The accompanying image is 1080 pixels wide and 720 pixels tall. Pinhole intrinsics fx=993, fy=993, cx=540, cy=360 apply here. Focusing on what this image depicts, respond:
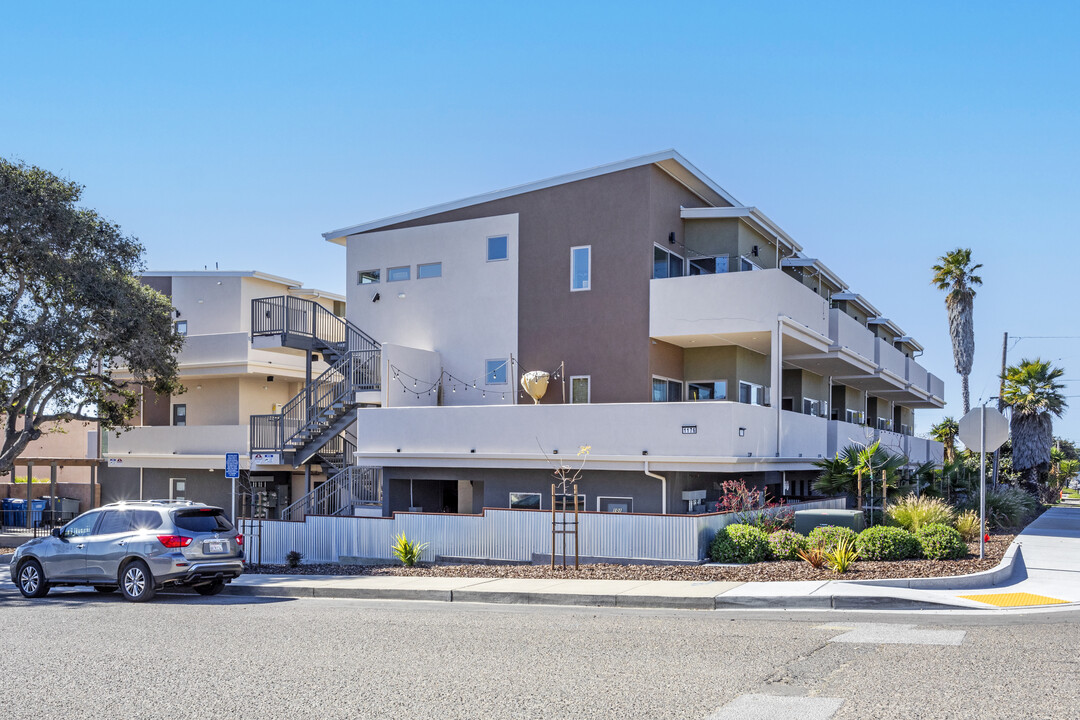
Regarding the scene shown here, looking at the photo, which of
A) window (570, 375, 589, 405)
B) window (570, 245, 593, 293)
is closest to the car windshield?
window (570, 375, 589, 405)

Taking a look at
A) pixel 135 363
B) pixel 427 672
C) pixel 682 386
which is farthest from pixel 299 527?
pixel 427 672

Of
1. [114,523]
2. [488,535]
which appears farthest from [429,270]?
[114,523]

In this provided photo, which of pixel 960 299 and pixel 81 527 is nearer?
pixel 81 527

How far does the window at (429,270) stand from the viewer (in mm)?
27513

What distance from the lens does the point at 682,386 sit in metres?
26.2

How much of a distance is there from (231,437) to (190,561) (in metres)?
14.9

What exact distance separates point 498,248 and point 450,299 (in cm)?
200

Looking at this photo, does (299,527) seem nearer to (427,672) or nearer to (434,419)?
(434,419)

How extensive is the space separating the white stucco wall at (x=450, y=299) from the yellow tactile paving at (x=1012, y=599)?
13.8m

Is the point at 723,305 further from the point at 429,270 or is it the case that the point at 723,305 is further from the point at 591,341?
the point at 429,270

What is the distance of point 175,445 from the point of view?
3228cm

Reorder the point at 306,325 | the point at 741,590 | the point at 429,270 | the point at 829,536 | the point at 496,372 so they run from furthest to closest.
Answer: the point at 306,325 < the point at 429,270 < the point at 496,372 < the point at 829,536 < the point at 741,590

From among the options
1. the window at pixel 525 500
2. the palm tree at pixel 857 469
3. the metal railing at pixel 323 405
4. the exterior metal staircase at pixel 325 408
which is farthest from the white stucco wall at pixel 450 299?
the palm tree at pixel 857 469

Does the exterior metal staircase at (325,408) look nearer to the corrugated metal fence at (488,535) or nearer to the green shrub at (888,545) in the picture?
the corrugated metal fence at (488,535)
